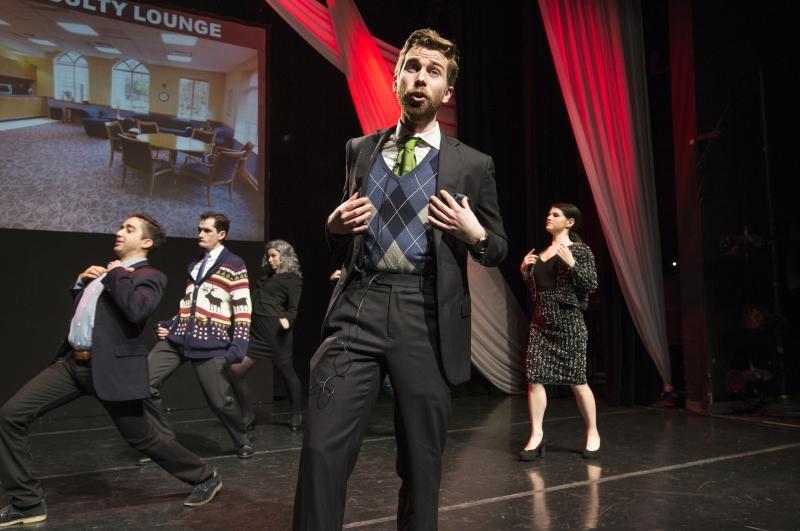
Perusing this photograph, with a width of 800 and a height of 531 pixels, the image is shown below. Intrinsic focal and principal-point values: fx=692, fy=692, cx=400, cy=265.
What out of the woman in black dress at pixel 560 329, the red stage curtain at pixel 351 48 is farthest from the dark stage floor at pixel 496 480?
the red stage curtain at pixel 351 48

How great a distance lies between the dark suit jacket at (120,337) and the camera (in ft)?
9.80

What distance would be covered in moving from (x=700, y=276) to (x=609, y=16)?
2464mm

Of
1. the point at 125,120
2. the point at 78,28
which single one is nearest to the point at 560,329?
the point at 125,120

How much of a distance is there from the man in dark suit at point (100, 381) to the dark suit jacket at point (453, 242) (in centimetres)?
158

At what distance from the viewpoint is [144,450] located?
3088mm

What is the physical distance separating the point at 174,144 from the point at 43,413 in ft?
12.1

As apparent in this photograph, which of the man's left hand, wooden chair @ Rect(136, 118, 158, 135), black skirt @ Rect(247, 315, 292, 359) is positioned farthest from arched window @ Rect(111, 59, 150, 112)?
the man's left hand

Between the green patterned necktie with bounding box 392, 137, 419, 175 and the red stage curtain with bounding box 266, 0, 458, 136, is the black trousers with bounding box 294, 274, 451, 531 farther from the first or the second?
the red stage curtain with bounding box 266, 0, 458, 136

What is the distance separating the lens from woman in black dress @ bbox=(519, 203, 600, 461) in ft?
14.1

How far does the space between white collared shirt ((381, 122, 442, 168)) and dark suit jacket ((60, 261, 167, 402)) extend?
1.64 metres

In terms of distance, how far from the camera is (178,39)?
6332mm

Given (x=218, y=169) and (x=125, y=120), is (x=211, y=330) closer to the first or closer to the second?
(x=218, y=169)

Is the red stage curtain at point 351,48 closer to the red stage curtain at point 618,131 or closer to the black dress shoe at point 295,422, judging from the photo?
the red stage curtain at point 618,131

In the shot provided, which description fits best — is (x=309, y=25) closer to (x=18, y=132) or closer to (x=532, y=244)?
(x=18, y=132)
